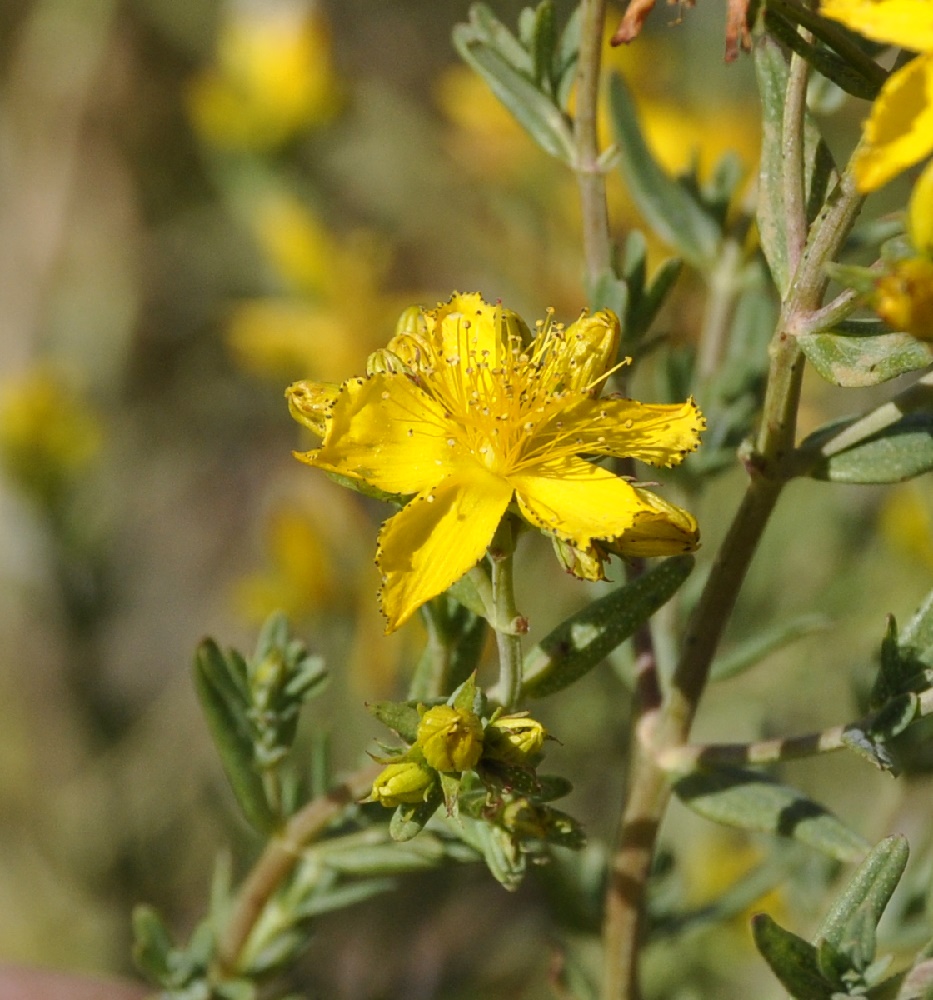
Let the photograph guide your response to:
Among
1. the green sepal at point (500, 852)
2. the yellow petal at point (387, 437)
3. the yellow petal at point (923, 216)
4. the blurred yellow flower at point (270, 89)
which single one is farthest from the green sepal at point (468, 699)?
the blurred yellow flower at point (270, 89)

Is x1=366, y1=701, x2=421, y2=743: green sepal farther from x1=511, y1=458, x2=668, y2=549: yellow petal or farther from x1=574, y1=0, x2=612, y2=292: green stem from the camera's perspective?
x1=574, y1=0, x2=612, y2=292: green stem

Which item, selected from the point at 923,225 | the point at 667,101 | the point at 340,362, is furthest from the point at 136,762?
the point at 923,225

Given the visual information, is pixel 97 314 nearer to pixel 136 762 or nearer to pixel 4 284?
pixel 4 284

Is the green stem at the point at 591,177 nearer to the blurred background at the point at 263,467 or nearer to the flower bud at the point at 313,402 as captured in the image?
the blurred background at the point at 263,467

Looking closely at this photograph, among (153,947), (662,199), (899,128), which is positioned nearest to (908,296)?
(899,128)

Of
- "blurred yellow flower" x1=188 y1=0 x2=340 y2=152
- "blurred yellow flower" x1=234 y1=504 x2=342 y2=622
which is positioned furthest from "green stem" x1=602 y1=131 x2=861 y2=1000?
"blurred yellow flower" x1=188 y1=0 x2=340 y2=152

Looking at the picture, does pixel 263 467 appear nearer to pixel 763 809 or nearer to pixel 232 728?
pixel 232 728
